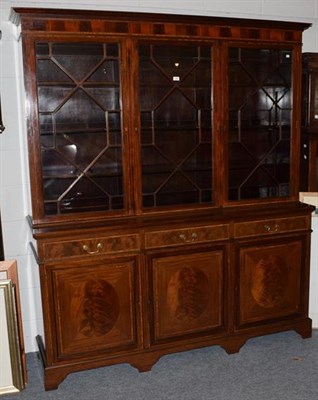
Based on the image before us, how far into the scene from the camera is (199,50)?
2.92 metres

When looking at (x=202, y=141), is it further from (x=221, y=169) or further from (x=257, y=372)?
(x=257, y=372)

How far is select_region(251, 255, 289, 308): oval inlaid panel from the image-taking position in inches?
124

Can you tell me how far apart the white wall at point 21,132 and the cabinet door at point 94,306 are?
0.41 metres

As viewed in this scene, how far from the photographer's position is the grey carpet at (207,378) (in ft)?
8.84

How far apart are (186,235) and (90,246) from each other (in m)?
0.62

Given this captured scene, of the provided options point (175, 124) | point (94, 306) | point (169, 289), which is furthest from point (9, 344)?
point (175, 124)

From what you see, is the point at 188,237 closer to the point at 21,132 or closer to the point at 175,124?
the point at 175,124

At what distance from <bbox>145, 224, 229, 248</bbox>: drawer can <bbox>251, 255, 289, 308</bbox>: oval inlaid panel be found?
1.22 feet

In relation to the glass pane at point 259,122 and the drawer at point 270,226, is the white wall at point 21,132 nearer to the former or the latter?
the glass pane at point 259,122

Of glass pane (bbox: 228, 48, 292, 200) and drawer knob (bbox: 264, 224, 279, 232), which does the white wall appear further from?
drawer knob (bbox: 264, 224, 279, 232)

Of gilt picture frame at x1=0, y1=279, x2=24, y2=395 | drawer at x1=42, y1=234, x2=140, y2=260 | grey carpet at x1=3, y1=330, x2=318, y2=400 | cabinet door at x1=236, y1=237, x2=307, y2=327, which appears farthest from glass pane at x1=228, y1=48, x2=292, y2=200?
gilt picture frame at x1=0, y1=279, x2=24, y2=395

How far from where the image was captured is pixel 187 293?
297 centimetres

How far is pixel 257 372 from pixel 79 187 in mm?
1625

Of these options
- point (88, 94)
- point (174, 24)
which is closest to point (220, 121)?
point (174, 24)
